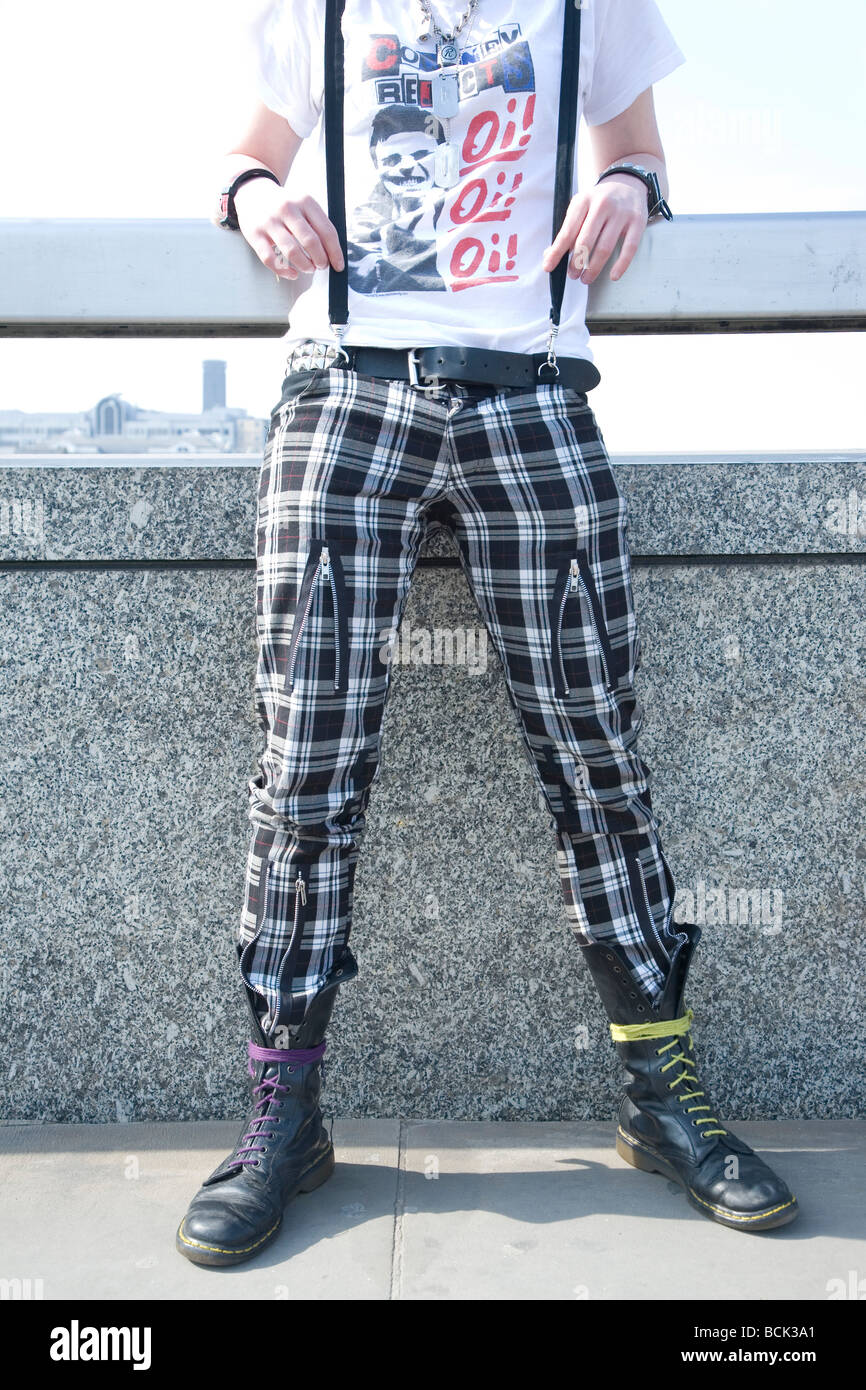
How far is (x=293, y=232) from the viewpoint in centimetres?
169

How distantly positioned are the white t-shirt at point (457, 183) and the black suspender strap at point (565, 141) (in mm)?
13

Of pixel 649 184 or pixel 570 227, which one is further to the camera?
pixel 649 184

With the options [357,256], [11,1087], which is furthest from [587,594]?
[11,1087]

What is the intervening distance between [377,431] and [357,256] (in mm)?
291

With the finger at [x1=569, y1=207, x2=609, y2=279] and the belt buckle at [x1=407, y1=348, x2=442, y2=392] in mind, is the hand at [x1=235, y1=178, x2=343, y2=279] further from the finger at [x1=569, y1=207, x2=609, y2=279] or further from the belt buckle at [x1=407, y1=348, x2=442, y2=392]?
the finger at [x1=569, y1=207, x2=609, y2=279]

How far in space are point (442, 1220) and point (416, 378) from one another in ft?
4.35

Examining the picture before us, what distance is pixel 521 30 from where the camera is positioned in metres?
1.75

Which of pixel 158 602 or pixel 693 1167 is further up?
pixel 158 602

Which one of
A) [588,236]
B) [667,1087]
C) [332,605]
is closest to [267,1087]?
[667,1087]

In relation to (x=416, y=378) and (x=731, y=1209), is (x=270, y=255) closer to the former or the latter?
(x=416, y=378)
